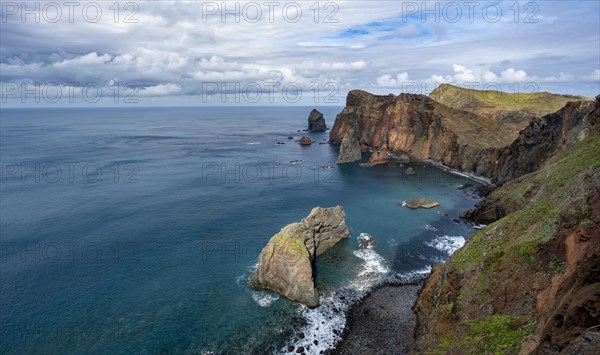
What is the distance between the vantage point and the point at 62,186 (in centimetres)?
10600

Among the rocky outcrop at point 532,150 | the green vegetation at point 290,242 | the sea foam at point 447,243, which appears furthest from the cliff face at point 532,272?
the green vegetation at point 290,242

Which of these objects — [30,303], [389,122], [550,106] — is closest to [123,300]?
[30,303]

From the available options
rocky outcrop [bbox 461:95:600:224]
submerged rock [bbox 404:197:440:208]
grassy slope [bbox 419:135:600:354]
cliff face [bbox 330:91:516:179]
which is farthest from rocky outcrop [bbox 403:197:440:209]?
cliff face [bbox 330:91:516:179]

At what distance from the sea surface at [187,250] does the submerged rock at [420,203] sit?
1.80 metres

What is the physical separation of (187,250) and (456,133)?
4353 inches

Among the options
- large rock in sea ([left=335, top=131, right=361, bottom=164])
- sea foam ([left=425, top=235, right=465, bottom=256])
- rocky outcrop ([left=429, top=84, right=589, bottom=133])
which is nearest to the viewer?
sea foam ([left=425, top=235, right=465, bottom=256])

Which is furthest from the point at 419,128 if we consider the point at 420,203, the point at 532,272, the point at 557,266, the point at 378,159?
the point at 557,266

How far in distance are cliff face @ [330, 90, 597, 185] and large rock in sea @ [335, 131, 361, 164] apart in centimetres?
444

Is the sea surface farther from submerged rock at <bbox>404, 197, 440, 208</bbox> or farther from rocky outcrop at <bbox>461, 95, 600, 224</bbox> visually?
rocky outcrop at <bbox>461, 95, 600, 224</bbox>

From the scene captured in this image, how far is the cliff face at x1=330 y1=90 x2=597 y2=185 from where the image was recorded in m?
88.4

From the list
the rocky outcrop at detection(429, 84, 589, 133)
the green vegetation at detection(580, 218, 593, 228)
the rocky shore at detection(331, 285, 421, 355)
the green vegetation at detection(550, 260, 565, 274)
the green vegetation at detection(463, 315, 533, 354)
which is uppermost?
the rocky outcrop at detection(429, 84, 589, 133)

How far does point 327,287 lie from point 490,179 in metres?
82.7

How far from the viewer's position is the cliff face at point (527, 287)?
18.2 metres

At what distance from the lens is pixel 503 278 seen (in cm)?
3366
